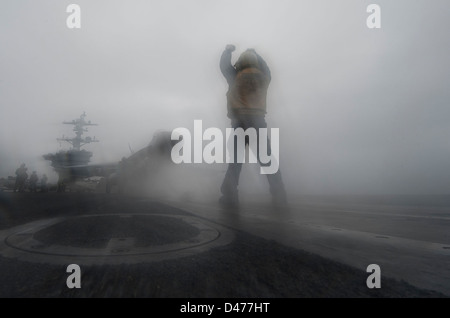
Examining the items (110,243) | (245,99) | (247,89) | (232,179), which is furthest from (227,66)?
(110,243)

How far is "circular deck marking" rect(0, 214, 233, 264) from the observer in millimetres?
1511

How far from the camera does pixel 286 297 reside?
0.98 metres

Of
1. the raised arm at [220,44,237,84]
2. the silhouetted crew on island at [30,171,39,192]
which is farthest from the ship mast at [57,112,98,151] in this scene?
the raised arm at [220,44,237,84]

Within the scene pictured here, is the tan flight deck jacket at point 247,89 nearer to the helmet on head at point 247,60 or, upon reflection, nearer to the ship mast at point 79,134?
the helmet on head at point 247,60

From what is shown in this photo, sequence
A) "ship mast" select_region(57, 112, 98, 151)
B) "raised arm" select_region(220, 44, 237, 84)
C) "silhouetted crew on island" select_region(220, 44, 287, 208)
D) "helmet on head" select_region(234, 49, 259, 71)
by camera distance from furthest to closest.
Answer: "ship mast" select_region(57, 112, 98, 151) → "raised arm" select_region(220, 44, 237, 84) → "helmet on head" select_region(234, 49, 259, 71) → "silhouetted crew on island" select_region(220, 44, 287, 208)

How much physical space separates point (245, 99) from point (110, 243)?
173 inches

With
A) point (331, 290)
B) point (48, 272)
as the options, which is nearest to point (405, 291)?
point (331, 290)

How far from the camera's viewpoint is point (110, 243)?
6.07 ft

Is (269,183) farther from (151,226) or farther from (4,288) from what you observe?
(4,288)

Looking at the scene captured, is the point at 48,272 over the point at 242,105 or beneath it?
beneath

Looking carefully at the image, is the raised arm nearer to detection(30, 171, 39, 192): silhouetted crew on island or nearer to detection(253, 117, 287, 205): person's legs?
detection(253, 117, 287, 205): person's legs

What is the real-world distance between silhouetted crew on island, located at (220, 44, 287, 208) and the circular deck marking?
3.35 m

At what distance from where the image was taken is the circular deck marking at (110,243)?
1511mm

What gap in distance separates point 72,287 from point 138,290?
A: 0.26 meters
